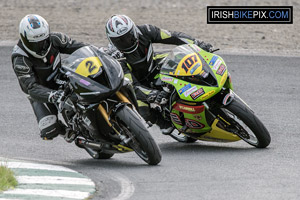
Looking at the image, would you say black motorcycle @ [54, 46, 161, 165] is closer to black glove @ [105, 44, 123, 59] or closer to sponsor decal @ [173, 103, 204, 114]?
sponsor decal @ [173, 103, 204, 114]

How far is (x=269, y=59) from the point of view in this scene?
50.6ft

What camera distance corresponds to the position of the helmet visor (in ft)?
31.2

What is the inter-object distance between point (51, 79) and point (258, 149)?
8.87 feet

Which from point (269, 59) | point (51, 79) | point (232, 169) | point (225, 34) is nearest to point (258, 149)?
point (232, 169)

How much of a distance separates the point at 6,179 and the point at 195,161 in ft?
7.89

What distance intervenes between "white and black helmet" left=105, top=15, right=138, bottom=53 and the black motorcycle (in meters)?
0.95

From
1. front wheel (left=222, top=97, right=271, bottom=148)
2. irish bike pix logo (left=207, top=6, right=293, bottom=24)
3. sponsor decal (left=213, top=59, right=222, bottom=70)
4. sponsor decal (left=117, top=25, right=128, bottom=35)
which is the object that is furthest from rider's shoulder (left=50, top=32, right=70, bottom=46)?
irish bike pix logo (left=207, top=6, right=293, bottom=24)

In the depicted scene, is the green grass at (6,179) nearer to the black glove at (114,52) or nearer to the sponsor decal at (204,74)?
the sponsor decal at (204,74)

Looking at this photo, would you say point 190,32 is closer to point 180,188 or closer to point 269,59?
point 269,59

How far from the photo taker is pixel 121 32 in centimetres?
944

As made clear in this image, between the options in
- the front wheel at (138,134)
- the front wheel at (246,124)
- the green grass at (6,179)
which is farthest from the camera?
the front wheel at (246,124)

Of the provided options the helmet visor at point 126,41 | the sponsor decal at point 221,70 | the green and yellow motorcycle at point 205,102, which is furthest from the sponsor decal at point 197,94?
the helmet visor at point 126,41

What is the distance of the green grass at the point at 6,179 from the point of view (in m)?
7.13

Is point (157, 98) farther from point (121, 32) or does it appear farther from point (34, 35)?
point (34, 35)
